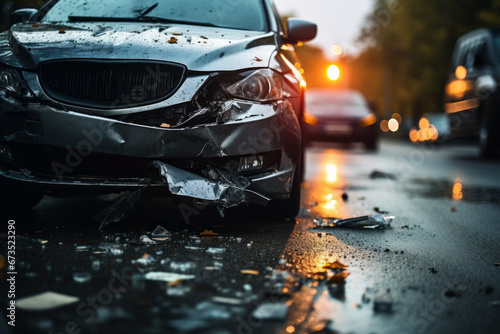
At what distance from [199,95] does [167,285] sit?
5.54ft

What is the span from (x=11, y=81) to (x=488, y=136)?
11.9 metres

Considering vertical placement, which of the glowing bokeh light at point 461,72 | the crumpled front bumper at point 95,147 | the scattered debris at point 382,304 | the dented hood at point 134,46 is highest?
the glowing bokeh light at point 461,72

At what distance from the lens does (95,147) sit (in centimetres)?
459

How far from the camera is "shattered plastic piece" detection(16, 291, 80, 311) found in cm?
295

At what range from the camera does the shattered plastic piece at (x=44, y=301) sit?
2953 mm

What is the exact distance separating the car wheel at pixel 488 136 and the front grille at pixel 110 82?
1061cm

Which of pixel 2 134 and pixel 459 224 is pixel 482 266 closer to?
pixel 459 224

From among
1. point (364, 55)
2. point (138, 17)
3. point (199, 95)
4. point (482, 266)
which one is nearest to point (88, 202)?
point (138, 17)

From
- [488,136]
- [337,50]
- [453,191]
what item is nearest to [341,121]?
[488,136]

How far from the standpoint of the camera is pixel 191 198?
15.4 ft

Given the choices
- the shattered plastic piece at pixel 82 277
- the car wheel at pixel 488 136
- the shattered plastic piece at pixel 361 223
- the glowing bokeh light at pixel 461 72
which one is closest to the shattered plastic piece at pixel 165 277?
the shattered plastic piece at pixel 82 277

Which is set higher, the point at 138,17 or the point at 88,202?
the point at 138,17

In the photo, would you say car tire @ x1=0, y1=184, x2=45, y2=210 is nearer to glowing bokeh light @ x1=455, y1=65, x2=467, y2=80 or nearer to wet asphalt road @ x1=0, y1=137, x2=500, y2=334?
wet asphalt road @ x1=0, y1=137, x2=500, y2=334

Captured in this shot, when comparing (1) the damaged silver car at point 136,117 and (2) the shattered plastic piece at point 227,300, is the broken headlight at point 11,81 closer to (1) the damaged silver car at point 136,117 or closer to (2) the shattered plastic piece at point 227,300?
(1) the damaged silver car at point 136,117
